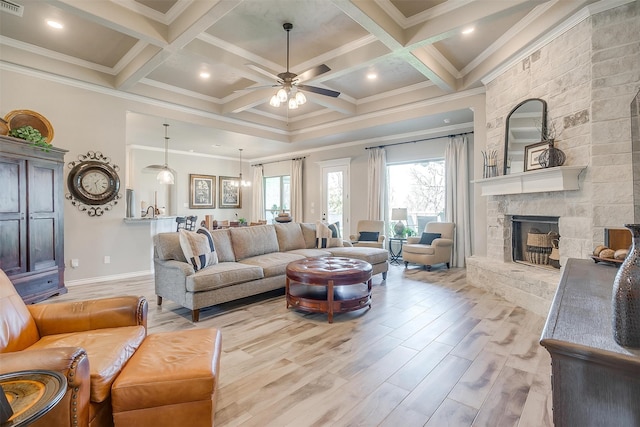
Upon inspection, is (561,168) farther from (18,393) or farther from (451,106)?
(18,393)

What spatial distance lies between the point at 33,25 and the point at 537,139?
6026mm

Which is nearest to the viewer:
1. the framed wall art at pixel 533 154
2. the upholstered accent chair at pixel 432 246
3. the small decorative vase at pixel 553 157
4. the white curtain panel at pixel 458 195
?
the small decorative vase at pixel 553 157

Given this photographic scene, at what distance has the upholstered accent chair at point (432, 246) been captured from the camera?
5.56 m

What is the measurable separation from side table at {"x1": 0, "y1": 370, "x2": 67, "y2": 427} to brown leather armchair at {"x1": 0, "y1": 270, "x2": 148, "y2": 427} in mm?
203

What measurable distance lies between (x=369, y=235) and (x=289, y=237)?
1.97 m

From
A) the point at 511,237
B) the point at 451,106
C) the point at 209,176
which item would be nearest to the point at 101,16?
the point at 451,106

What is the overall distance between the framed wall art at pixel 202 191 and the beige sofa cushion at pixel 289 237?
519 centimetres

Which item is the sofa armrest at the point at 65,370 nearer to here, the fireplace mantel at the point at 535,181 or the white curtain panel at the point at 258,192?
the fireplace mantel at the point at 535,181

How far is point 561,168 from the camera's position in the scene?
3.11 meters

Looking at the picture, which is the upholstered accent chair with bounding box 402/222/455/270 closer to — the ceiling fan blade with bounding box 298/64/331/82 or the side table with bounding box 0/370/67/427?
the ceiling fan blade with bounding box 298/64/331/82

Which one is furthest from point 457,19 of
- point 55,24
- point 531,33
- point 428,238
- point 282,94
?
point 55,24

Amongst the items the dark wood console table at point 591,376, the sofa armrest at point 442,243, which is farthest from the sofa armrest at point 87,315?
the sofa armrest at point 442,243

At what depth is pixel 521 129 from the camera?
3824mm

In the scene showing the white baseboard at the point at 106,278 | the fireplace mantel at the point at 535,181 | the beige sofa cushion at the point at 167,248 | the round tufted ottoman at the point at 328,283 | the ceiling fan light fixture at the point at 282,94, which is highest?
the ceiling fan light fixture at the point at 282,94
